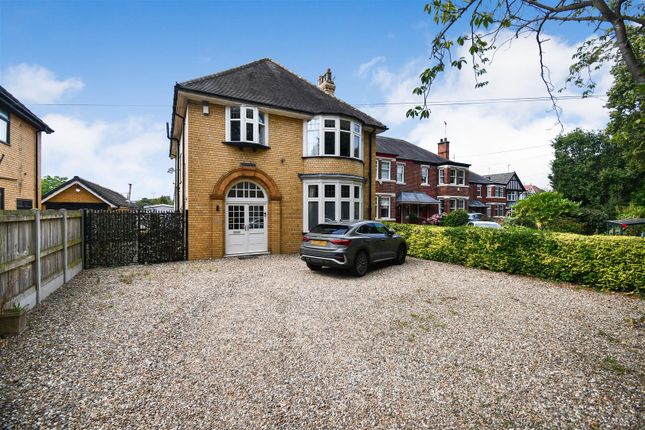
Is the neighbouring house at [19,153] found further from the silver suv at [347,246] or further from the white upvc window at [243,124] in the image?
the silver suv at [347,246]

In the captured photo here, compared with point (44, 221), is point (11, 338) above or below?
below

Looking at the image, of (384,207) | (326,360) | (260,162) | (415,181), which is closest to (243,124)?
(260,162)

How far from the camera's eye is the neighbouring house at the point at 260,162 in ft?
36.6

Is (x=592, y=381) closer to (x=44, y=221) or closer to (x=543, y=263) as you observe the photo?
(x=543, y=263)

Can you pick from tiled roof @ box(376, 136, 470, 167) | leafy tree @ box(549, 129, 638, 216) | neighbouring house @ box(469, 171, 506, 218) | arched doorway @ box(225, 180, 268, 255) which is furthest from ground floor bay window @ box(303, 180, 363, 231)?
leafy tree @ box(549, 129, 638, 216)

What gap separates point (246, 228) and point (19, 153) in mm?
10879

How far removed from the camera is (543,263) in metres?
8.09

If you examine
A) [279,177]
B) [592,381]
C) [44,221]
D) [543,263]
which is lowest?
[592,381]

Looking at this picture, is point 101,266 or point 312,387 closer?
point 312,387

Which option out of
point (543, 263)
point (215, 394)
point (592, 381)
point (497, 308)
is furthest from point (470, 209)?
point (215, 394)

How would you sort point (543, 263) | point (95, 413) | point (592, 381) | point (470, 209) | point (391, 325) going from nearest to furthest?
A: point (95, 413) → point (592, 381) → point (391, 325) → point (543, 263) → point (470, 209)

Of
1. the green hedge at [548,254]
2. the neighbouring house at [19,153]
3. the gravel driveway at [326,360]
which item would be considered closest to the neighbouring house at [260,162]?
the green hedge at [548,254]

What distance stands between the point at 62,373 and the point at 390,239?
Result: 819cm

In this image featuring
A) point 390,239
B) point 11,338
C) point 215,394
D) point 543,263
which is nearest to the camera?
point 215,394
